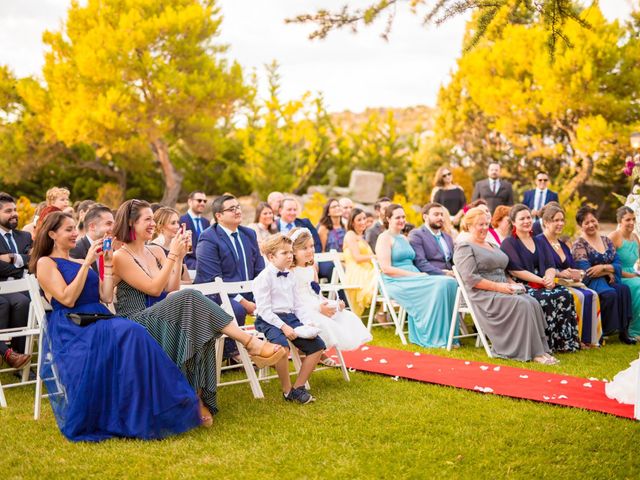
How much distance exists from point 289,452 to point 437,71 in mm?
22470

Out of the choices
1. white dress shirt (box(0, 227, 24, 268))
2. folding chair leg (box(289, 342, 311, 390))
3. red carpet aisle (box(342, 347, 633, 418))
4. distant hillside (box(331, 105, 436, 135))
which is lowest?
red carpet aisle (box(342, 347, 633, 418))

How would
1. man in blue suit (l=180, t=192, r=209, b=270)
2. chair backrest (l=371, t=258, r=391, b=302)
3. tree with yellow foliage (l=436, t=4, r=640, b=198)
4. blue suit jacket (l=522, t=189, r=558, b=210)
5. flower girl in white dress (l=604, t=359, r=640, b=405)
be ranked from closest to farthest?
flower girl in white dress (l=604, t=359, r=640, b=405)
man in blue suit (l=180, t=192, r=209, b=270)
chair backrest (l=371, t=258, r=391, b=302)
blue suit jacket (l=522, t=189, r=558, b=210)
tree with yellow foliage (l=436, t=4, r=640, b=198)

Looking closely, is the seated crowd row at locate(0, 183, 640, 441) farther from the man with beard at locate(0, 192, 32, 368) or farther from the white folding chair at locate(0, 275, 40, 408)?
the white folding chair at locate(0, 275, 40, 408)

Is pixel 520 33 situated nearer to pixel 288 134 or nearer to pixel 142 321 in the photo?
pixel 288 134

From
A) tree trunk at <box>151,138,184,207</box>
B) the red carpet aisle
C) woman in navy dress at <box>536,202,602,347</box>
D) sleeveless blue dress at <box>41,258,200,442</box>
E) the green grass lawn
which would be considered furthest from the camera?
tree trunk at <box>151,138,184,207</box>

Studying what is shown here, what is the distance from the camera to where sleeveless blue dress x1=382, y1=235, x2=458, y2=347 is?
27.3 ft

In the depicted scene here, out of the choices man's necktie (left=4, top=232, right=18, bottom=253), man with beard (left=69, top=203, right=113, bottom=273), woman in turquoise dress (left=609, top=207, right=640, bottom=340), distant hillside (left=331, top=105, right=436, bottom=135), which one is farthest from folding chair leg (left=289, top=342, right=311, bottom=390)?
distant hillside (left=331, top=105, right=436, bottom=135)

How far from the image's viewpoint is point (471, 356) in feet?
25.2

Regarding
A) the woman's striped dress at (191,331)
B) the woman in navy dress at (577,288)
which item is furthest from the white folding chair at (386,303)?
the woman's striped dress at (191,331)

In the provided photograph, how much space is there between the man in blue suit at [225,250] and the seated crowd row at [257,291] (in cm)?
1

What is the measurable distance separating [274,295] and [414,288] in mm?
3046

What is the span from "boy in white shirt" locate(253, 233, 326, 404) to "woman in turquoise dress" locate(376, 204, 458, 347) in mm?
2761

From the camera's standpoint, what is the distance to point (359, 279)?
9.66 meters

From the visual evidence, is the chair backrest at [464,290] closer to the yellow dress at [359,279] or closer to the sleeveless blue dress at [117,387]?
the yellow dress at [359,279]
